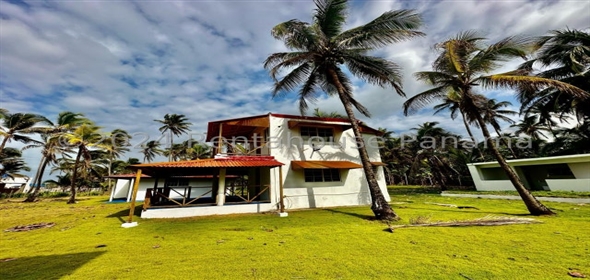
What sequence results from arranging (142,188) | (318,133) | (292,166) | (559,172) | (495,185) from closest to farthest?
(292,166), (318,133), (495,185), (142,188), (559,172)

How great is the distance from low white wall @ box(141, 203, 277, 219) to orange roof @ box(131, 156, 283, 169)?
205 centimetres

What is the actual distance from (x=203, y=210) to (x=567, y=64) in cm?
2316

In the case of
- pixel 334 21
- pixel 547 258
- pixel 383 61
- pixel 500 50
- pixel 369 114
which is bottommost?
pixel 547 258

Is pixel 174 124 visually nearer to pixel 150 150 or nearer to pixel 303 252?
→ pixel 150 150

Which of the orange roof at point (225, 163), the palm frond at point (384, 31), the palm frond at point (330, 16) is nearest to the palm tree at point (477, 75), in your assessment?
the palm frond at point (384, 31)

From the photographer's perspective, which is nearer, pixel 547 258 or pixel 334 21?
pixel 547 258

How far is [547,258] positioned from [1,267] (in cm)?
1007

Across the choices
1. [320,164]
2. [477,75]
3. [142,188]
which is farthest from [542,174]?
[142,188]

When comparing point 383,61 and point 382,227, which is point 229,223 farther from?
point 383,61

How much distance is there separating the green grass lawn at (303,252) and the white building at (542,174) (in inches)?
488

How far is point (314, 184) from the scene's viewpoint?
12.6 meters

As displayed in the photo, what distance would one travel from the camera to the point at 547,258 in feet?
12.8

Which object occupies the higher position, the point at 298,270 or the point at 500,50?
the point at 500,50

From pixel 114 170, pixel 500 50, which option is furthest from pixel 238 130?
pixel 114 170
